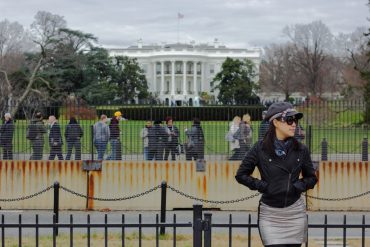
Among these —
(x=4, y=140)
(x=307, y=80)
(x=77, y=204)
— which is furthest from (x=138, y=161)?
(x=307, y=80)

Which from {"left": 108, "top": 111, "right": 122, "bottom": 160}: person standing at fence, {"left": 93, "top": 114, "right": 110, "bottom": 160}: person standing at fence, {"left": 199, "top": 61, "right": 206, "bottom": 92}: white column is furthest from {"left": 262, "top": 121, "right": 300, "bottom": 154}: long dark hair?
{"left": 199, "top": 61, "right": 206, "bottom": 92}: white column

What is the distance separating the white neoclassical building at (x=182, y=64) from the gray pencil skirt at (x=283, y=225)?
132 m

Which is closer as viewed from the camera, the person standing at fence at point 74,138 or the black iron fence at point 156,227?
the black iron fence at point 156,227

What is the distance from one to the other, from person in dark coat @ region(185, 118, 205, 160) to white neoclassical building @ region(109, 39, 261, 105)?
12173 centimetres

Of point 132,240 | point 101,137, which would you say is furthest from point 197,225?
point 101,137

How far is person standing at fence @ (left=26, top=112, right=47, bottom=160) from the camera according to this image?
15930 mm

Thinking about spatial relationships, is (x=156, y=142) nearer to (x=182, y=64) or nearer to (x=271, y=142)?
(x=271, y=142)

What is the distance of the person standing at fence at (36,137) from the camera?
52.3 feet

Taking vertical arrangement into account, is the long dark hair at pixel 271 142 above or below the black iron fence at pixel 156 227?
above

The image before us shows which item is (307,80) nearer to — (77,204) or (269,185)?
(77,204)

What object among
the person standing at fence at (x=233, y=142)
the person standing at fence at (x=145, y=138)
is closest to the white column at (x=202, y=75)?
the person standing at fence at (x=145, y=138)

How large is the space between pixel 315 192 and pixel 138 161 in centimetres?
415

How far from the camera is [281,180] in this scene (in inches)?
245

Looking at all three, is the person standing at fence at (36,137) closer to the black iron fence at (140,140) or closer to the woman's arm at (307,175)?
the black iron fence at (140,140)
